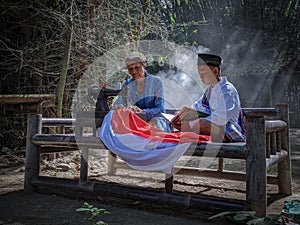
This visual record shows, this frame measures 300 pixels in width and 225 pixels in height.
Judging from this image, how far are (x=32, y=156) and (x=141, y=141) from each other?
1.44 meters

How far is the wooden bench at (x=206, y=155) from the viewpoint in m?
2.02

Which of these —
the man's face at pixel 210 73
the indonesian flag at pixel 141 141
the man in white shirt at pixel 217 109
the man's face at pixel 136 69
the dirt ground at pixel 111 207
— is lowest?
the dirt ground at pixel 111 207

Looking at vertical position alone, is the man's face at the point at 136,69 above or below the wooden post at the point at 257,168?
above

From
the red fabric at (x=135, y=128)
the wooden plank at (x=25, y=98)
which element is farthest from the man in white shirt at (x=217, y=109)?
the wooden plank at (x=25, y=98)

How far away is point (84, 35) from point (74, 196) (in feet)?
9.42

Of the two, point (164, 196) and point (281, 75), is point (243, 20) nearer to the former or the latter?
point (281, 75)

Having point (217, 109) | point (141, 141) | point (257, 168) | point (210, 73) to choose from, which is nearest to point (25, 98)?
point (141, 141)

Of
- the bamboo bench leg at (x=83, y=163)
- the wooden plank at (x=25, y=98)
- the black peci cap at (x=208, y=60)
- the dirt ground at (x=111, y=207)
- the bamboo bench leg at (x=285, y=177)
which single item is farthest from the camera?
the wooden plank at (x=25, y=98)

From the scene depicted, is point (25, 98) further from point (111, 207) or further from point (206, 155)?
point (206, 155)

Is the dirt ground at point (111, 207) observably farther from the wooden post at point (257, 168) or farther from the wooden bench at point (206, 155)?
the wooden post at point (257, 168)

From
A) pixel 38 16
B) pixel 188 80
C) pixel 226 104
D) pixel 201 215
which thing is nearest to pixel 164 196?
pixel 201 215

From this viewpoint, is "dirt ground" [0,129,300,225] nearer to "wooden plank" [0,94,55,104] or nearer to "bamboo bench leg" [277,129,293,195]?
"bamboo bench leg" [277,129,293,195]

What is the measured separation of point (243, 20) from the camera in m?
13.6

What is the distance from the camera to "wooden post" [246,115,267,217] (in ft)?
6.58
